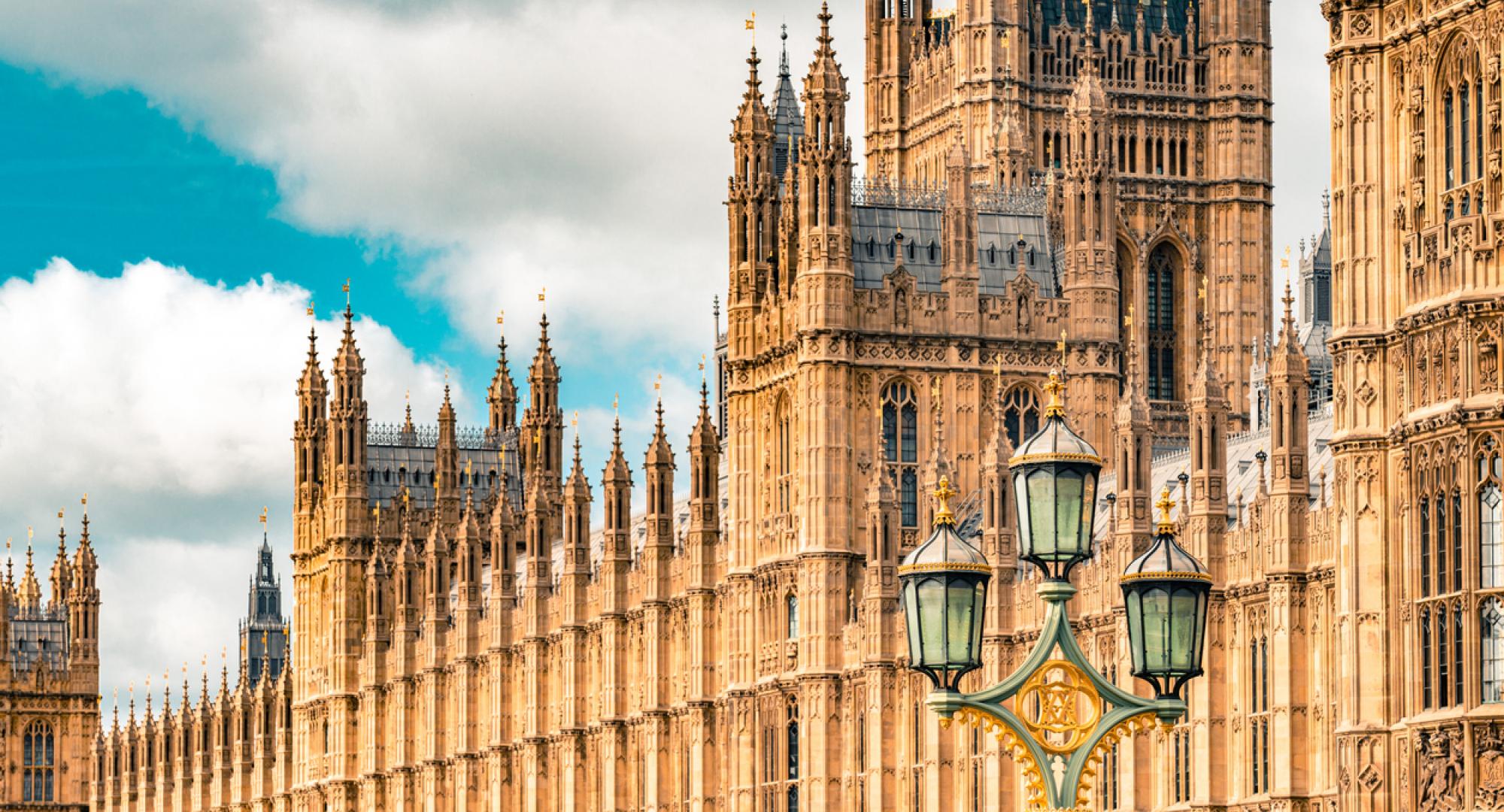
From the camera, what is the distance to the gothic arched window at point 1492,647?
56.8 meters

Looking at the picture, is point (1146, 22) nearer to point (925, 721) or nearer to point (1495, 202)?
point (925, 721)

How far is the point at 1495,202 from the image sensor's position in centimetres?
5794

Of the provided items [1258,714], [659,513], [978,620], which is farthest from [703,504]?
[978,620]

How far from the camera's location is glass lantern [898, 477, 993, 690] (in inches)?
1775

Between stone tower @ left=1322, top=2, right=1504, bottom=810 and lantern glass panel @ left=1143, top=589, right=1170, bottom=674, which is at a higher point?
stone tower @ left=1322, top=2, right=1504, bottom=810

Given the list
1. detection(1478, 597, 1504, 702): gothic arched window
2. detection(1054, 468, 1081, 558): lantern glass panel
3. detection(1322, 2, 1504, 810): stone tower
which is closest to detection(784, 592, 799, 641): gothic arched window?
detection(1322, 2, 1504, 810): stone tower

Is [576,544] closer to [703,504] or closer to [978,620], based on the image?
[703,504]

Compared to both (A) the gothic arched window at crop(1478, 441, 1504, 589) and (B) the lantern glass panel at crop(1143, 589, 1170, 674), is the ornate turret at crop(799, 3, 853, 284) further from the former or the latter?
(B) the lantern glass panel at crop(1143, 589, 1170, 674)

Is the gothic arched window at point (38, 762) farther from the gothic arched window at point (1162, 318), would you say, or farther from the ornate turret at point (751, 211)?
Answer: the ornate turret at point (751, 211)

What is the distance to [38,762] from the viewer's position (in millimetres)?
179375

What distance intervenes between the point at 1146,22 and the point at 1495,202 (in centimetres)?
9524

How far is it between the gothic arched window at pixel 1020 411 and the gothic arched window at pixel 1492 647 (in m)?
47.3

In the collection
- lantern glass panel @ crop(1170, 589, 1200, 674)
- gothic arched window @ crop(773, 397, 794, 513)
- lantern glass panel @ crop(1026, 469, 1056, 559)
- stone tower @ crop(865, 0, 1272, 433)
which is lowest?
lantern glass panel @ crop(1170, 589, 1200, 674)

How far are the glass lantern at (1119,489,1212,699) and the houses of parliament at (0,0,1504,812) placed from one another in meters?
12.7
